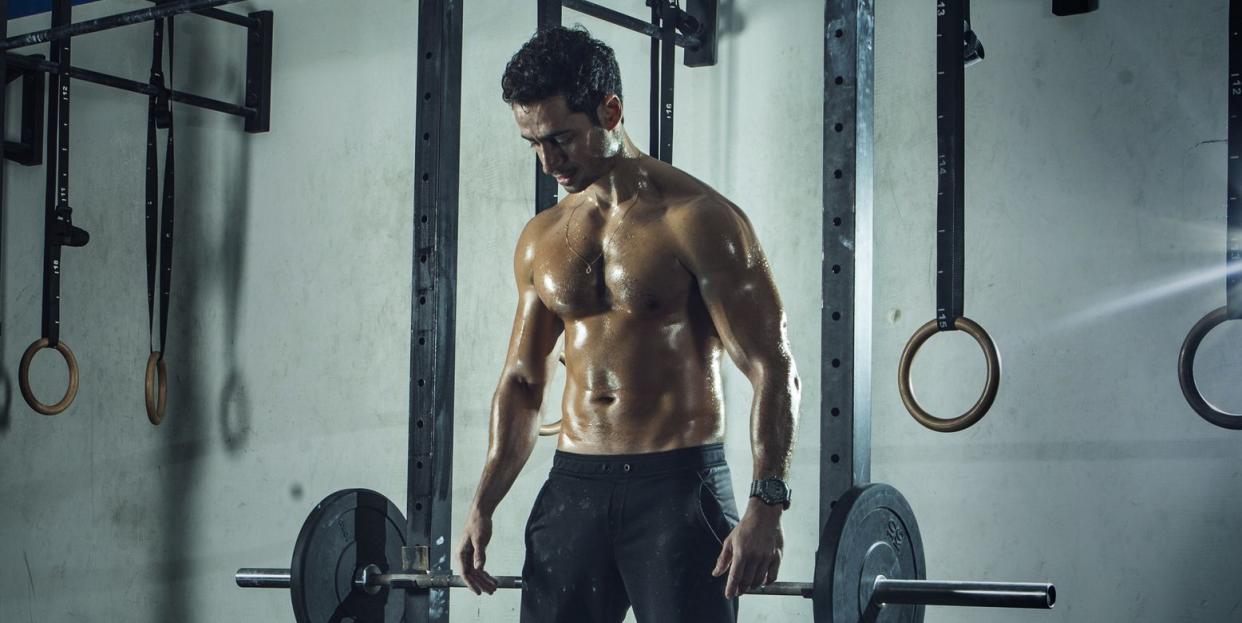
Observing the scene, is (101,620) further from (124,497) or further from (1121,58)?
(1121,58)

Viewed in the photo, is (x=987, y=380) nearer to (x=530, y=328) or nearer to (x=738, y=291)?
(x=738, y=291)

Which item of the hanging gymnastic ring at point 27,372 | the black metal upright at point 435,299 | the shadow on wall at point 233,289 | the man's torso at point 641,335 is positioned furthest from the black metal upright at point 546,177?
the shadow on wall at point 233,289

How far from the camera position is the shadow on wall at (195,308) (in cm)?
562

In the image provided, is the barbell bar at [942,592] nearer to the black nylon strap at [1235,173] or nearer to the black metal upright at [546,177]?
the black nylon strap at [1235,173]

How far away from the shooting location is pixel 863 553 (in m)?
2.56

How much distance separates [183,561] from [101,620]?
593mm

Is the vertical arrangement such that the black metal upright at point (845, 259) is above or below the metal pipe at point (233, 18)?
below

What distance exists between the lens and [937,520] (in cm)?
388

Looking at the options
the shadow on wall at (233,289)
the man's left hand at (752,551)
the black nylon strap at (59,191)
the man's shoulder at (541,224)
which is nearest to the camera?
the man's left hand at (752,551)

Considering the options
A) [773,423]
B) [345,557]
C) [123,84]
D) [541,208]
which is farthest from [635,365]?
[123,84]

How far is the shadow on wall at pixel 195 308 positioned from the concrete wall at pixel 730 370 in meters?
0.01

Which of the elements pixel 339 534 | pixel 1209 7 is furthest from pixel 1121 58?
pixel 339 534

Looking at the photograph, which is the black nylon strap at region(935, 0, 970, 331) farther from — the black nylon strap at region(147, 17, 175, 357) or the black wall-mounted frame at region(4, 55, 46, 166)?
the black wall-mounted frame at region(4, 55, 46, 166)

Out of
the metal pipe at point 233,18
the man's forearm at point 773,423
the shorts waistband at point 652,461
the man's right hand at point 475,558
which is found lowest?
the man's right hand at point 475,558
